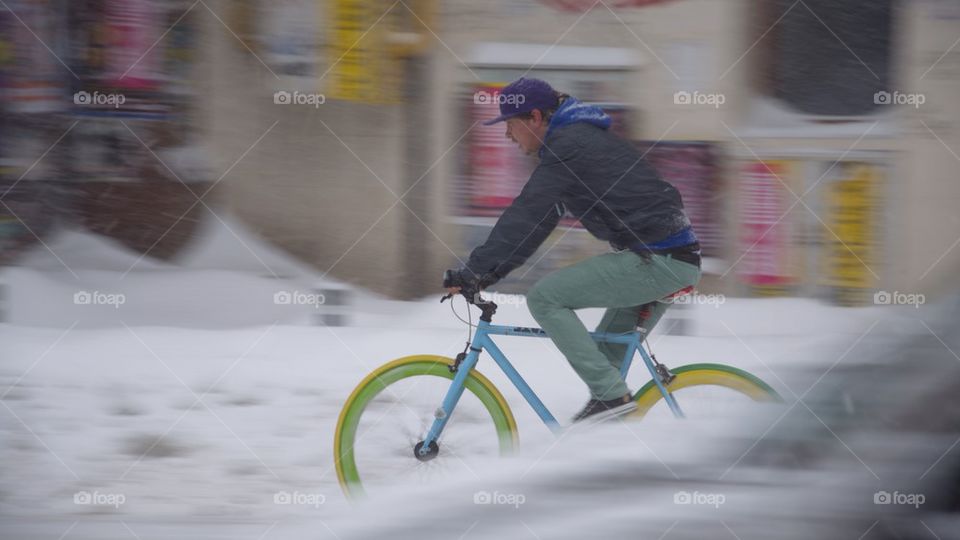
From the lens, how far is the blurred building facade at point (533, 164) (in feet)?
23.1

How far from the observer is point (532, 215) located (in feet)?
12.7

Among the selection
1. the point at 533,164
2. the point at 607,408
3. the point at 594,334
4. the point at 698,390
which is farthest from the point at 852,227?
the point at 607,408

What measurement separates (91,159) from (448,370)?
4.18m

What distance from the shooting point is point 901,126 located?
23.5 ft

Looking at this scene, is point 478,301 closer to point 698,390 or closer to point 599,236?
point 599,236

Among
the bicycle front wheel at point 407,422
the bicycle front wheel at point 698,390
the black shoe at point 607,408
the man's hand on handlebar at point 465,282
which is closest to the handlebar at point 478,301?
the man's hand on handlebar at point 465,282

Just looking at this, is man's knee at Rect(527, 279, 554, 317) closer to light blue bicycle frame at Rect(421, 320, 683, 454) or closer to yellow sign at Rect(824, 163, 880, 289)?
light blue bicycle frame at Rect(421, 320, 683, 454)

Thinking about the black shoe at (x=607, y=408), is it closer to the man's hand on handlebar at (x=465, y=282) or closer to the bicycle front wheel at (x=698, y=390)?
the bicycle front wheel at (x=698, y=390)

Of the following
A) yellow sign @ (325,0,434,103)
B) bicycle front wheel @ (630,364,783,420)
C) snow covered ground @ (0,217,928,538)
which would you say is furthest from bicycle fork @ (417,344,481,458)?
yellow sign @ (325,0,434,103)

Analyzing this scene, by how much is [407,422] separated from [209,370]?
7.71 feet

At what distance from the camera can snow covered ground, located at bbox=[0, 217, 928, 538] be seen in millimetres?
4418

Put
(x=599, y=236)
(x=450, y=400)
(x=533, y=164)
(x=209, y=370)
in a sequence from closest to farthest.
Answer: (x=599, y=236) < (x=450, y=400) < (x=209, y=370) < (x=533, y=164)

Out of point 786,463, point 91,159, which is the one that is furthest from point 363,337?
point 786,463

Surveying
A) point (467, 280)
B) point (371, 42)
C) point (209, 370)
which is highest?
point (371, 42)
